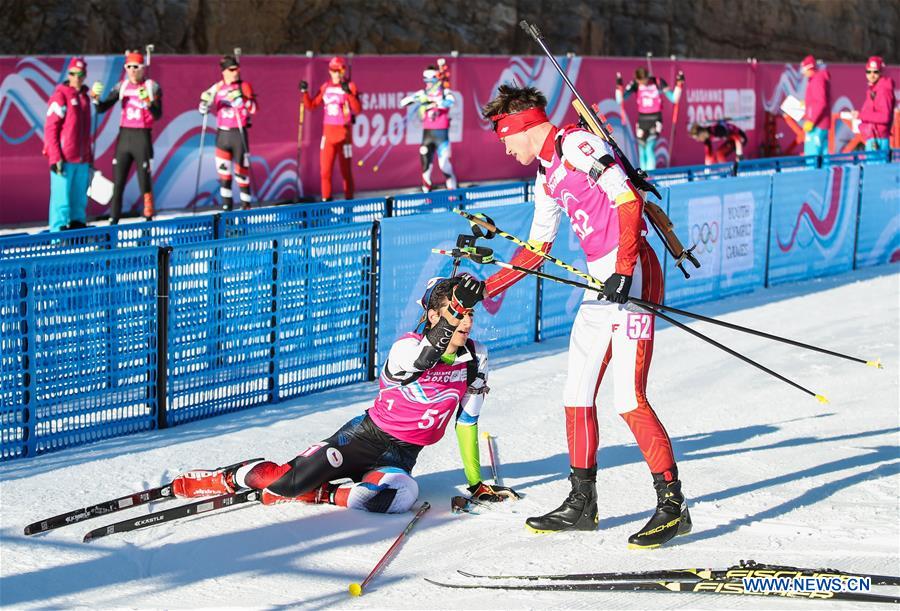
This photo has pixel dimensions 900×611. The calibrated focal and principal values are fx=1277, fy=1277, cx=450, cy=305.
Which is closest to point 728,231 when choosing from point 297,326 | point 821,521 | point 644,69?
point 297,326

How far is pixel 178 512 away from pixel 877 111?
57.3ft

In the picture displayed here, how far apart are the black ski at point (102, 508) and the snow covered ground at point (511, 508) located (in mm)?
67

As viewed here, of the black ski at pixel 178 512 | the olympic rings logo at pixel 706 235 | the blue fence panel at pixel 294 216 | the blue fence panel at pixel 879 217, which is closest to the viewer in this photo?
the black ski at pixel 178 512

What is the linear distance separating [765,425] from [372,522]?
3.44 m

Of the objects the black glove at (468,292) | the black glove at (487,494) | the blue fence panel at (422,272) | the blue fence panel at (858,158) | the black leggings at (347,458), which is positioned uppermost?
the blue fence panel at (858,158)

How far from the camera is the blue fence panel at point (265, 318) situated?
8414mm

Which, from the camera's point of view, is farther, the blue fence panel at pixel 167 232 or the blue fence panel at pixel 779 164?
the blue fence panel at pixel 779 164

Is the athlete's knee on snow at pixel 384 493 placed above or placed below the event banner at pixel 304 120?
below

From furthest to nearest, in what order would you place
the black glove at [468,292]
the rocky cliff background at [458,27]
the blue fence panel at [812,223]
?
the rocky cliff background at [458,27] < the blue fence panel at [812,223] < the black glove at [468,292]

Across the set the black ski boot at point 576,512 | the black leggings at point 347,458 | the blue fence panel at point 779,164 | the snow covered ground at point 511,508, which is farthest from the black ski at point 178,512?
the blue fence panel at point 779,164

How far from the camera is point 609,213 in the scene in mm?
6250

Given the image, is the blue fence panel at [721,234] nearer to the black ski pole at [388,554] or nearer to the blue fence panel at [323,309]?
the blue fence panel at [323,309]

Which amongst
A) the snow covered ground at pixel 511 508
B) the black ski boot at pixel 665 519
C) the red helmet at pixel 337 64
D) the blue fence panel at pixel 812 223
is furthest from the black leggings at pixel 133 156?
the black ski boot at pixel 665 519

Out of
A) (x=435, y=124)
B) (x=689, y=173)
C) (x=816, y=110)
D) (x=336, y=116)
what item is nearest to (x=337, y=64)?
(x=336, y=116)
